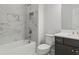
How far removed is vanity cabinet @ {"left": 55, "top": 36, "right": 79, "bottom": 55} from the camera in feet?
6.92

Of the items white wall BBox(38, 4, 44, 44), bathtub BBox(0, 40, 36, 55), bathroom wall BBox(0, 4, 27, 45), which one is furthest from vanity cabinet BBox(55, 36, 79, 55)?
bathroom wall BBox(0, 4, 27, 45)

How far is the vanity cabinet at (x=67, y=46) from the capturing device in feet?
6.92

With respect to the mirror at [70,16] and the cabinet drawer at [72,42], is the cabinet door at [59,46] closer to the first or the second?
the cabinet drawer at [72,42]

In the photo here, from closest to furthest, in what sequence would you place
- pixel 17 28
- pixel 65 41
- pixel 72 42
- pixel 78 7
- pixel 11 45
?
pixel 72 42
pixel 65 41
pixel 78 7
pixel 11 45
pixel 17 28

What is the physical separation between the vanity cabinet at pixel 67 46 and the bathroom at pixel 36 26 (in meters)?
0.03

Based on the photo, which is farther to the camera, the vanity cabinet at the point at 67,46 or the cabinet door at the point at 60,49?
the cabinet door at the point at 60,49

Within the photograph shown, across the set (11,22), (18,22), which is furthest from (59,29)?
(11,22)

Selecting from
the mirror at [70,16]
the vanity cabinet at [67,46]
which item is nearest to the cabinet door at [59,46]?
the vanity cabinet at [67,46]

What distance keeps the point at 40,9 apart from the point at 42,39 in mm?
1158

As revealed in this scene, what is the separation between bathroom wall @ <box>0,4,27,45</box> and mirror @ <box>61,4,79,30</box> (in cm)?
150

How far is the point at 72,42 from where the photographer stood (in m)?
2.15

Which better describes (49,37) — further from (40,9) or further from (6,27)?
(6,27)

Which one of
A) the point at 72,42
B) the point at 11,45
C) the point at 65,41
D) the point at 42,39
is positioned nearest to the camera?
the point at 72,42
